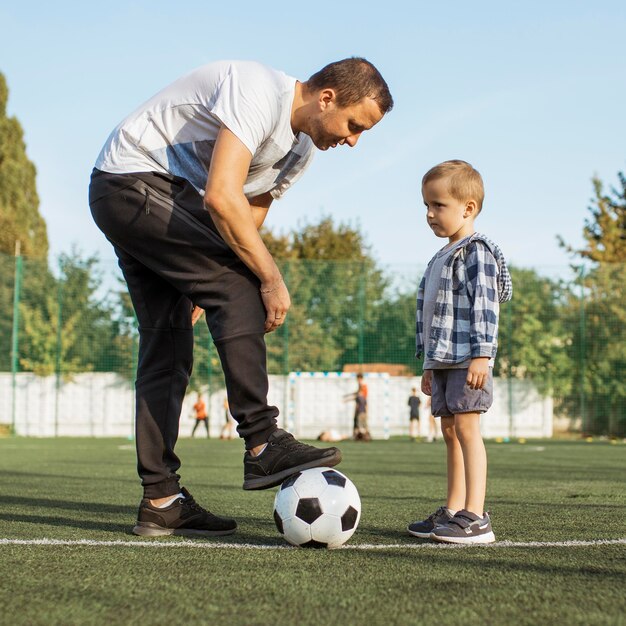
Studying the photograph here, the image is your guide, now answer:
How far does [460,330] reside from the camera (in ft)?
11.8

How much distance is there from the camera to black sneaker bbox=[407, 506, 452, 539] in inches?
137

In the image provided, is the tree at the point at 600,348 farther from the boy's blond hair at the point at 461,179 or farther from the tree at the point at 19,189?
the tree at the point at 19,189

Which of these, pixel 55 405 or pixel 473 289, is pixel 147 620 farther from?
pixel 55 405

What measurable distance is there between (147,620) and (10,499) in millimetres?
3388

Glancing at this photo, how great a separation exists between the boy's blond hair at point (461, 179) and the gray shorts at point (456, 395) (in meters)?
0.70

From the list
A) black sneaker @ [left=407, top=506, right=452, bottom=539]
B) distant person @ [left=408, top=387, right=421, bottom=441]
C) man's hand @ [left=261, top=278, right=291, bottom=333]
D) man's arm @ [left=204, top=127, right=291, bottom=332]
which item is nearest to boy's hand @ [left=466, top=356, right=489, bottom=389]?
black sneaker @ [left=407, top=506, right=452, bottom=539]

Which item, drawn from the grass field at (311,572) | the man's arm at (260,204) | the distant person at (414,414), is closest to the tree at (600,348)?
the distant person at (414,414)

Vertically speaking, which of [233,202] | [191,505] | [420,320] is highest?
[233,202]

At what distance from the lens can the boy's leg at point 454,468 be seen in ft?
12.0

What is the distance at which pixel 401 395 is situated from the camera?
22.3 meters

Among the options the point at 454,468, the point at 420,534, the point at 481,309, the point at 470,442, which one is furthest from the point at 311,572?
the point at 481,309

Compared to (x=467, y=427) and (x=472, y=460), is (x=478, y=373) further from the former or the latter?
(x=472, y=460)

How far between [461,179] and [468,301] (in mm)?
500

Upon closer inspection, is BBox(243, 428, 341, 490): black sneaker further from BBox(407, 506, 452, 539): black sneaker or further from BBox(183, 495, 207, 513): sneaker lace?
BBox(407, 506, 452, 539): black sneaker
